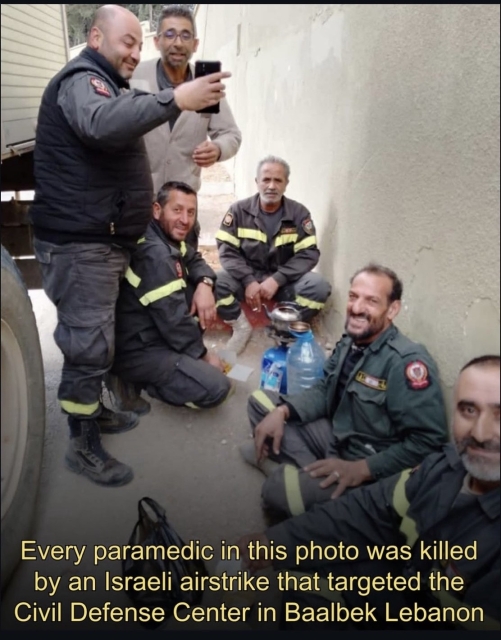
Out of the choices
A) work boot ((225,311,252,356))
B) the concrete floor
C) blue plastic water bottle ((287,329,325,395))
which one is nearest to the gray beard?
blue plastic water bottle ((287,329,325,395))

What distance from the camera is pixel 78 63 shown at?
1.20 meters

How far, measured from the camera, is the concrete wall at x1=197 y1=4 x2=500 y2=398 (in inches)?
33.9

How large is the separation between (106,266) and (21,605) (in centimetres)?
86

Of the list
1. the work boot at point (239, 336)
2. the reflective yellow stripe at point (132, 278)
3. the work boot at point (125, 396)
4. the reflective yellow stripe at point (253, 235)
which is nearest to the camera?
the reflective yellow stripe at point (132, 278)

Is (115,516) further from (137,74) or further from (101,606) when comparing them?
(137,74)

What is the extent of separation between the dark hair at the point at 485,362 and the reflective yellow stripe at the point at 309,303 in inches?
26.1

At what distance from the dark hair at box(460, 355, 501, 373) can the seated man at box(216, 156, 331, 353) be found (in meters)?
0.64

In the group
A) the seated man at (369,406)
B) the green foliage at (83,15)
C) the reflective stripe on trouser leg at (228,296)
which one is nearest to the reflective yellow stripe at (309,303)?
the seated man at (369,406)

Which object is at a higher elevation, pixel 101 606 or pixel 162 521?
pixel 162 521

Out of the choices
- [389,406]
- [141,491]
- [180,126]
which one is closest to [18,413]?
[141,491]

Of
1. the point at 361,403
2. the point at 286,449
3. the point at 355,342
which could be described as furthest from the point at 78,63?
the point at 286,449

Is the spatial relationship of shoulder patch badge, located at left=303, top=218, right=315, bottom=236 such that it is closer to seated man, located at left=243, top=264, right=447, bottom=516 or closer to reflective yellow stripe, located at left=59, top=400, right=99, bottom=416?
seated man, located at left=243, top=264, right=447, bottom=516

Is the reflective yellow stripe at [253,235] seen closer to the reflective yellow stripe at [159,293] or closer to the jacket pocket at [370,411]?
the reflective yellow stripe at [159,293]

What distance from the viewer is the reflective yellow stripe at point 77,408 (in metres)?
1.51
